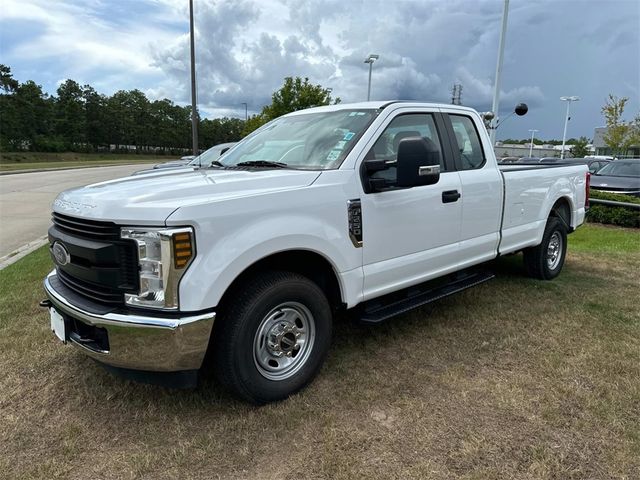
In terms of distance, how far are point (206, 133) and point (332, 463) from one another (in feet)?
317

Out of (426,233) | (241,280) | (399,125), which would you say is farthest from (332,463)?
(399,125)

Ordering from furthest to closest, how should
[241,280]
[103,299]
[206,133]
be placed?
1. [206,133]
2. [241,280]
3. [103,299]

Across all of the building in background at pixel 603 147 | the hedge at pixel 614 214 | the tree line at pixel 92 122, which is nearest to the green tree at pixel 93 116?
the tree line at pixel 92 122

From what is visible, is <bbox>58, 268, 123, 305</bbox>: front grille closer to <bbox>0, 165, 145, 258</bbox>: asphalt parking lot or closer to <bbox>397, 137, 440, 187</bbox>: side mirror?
<bbox>397, 137, 440, 187</bbox>: side mirror

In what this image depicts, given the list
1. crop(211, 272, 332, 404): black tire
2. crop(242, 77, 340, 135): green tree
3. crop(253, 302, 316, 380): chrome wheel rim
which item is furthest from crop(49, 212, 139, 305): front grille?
crop(242, 77, 340, 135): green tree

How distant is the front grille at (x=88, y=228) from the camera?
258 centimetres

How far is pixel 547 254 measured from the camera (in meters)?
5.75

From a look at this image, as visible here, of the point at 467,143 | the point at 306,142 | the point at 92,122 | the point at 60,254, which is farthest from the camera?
the point at 92,122

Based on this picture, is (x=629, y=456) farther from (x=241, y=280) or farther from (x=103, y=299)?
(x=103, y=299)

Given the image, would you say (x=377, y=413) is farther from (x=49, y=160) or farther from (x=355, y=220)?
(x=49, y=160)

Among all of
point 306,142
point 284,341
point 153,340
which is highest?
point 306,142

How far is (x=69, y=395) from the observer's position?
318cm

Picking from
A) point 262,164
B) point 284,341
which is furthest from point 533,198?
point 284,341

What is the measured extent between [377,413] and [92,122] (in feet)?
254
